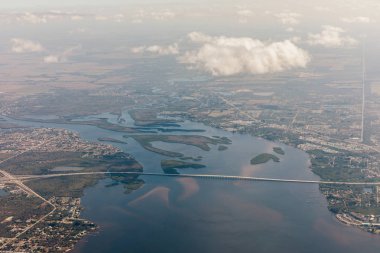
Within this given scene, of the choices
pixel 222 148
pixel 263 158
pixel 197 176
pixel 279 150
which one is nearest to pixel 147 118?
pixel 222 148

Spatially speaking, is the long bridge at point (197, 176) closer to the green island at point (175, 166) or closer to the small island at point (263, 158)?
the green island at point (175, 166)

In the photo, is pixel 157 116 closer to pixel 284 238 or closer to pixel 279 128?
pixel 279 128

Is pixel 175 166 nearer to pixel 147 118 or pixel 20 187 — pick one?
pixel 20 187

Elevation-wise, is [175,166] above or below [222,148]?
below

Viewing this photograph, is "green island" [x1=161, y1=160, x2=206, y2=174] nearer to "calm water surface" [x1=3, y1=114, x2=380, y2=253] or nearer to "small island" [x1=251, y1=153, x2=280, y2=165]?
"calm water surface" [x1=3, y1=114, x2=380, y2=253]

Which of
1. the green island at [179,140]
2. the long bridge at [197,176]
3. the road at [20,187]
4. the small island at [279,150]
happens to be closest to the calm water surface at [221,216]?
the long bridge at [197,176]

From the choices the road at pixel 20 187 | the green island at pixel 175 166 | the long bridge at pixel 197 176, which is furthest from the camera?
the green island at pixel 175 166

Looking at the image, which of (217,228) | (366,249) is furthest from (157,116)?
(366,249)

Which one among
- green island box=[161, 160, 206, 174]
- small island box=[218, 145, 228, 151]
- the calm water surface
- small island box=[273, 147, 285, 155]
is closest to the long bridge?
the calm water surface
